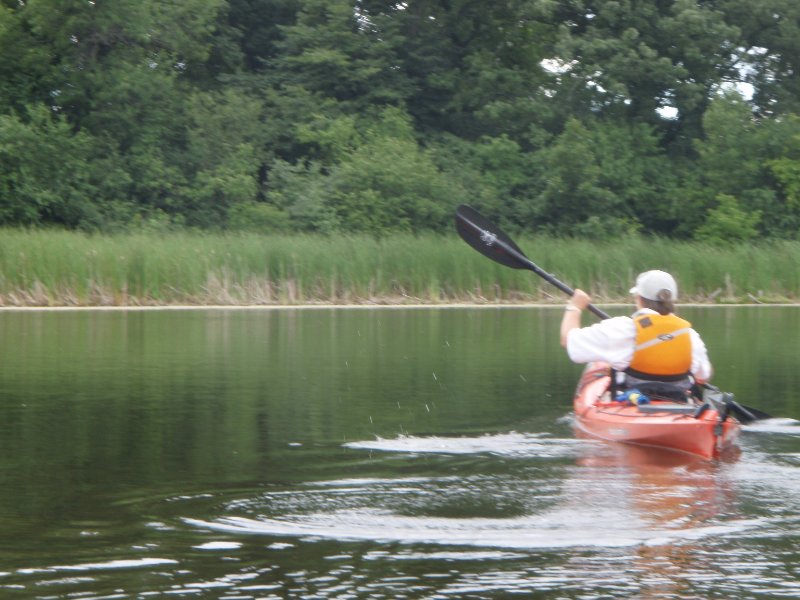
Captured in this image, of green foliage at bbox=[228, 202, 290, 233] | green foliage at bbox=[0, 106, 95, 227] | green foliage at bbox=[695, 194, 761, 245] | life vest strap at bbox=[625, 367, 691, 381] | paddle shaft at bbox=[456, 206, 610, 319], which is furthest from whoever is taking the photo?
green foliage at bbox=[695, 194, 761, 245]

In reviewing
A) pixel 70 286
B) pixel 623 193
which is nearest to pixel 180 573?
pixel 70 286

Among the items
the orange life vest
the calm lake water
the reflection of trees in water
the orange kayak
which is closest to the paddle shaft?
the calm lake water

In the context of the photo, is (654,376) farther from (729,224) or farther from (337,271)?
(729,224)

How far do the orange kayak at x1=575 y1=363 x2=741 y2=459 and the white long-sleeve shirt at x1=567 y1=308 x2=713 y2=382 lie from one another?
10.8 inches

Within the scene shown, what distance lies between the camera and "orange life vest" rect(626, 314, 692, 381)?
1009cm

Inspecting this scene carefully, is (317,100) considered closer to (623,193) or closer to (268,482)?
(623,193)

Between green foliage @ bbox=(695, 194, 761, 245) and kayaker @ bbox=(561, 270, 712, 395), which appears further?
green foliage @ bbox=(695, 194, 761, 245)

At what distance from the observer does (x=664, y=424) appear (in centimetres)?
961

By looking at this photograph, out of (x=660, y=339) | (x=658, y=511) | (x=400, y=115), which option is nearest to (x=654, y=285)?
(x=660, y=339)

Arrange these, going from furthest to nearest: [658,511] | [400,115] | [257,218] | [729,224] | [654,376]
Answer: [400,115] < [729,224] < [257,218] < [654,376] < [658,511]

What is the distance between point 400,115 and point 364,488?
32.7 metres

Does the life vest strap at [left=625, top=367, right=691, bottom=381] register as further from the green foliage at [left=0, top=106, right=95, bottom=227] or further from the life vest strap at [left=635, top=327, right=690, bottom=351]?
the green foliage at [left=0, top=106, right=95, bottom=227]

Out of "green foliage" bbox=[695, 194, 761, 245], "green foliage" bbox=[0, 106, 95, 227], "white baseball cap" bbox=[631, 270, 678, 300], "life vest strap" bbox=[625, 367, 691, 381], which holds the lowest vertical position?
"life vest strap" bbox=[625, 367, 691, 381]

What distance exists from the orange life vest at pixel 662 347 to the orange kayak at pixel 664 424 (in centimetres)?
22
